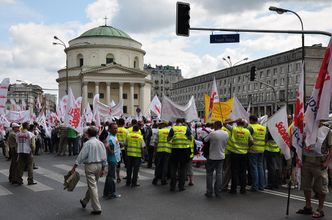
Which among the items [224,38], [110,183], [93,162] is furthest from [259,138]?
[224,38]

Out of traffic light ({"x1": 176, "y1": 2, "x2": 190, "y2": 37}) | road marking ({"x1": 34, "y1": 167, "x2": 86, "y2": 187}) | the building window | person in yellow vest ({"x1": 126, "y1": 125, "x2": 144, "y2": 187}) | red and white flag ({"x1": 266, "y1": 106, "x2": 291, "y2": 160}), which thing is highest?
the building window

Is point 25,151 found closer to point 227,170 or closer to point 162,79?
point 227,170

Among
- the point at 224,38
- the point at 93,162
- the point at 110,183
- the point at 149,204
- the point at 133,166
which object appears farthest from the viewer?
the point at 224,38

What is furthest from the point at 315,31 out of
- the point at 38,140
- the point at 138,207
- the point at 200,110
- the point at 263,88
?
the point at 200,110

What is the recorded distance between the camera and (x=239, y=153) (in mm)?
10273

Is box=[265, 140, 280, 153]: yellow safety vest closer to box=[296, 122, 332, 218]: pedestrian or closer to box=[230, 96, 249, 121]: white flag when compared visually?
box=[230, 96, 249, 121]: white flag

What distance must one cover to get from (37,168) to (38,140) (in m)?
7.80

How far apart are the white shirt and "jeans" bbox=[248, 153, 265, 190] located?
3.24 feet

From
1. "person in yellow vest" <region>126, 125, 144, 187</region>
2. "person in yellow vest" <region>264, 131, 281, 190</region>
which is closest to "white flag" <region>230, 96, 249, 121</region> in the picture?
"person in yellow vest" <region>264, 131, 281, 190</region>

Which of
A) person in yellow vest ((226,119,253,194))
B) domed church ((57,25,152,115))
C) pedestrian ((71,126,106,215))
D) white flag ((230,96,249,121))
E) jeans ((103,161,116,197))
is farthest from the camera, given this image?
domed church ((57,25,152,115))

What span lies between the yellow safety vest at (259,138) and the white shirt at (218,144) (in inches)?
37.5

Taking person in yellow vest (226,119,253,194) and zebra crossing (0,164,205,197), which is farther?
zebra crossing (0,164,205,197)

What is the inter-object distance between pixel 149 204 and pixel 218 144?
2.18 metres

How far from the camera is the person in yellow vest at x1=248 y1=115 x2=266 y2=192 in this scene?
10.5m
